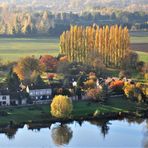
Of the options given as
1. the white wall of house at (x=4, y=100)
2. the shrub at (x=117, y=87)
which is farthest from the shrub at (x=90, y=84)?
the white wall of house at (x=4, y=100)

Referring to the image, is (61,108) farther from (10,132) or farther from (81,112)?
(10,132)

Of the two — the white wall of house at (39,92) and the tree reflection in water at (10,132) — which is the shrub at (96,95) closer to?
the white wall of house at (39,92)

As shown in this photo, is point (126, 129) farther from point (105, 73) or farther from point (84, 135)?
point (105, 73)

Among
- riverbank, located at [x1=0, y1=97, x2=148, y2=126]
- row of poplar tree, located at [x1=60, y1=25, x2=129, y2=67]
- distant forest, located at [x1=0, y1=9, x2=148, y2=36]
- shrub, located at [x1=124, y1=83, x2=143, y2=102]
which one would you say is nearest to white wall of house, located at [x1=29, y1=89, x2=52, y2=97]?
riverbank, located at [x1=0, y1=97, x2=148, y2=126]

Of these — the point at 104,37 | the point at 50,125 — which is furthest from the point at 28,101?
the point at 104,37

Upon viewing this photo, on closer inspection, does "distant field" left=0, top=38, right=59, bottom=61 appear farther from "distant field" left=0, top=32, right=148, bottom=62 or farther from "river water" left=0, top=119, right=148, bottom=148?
"river water" left=0, top=119, right=148, bottom=148

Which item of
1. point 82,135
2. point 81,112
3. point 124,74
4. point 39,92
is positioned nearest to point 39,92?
point 39,92
